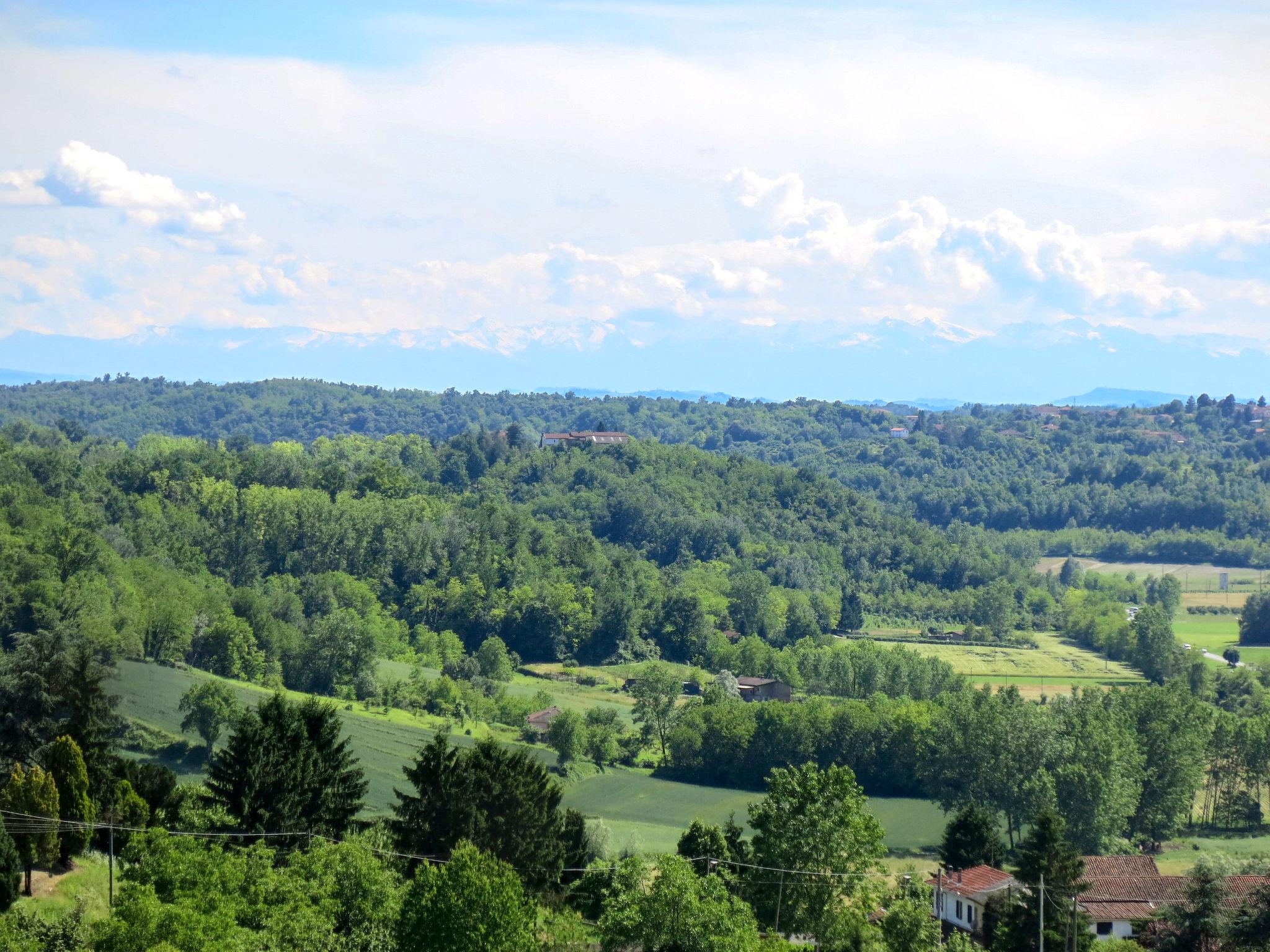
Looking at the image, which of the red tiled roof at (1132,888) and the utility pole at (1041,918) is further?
the red tiled roof at (1132,888)

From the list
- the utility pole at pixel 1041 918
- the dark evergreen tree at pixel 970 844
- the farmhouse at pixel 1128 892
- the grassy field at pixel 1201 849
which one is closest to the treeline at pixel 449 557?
the dark evergreen tree at pixel 970 844

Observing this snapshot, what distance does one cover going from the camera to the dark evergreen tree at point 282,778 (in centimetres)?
3738

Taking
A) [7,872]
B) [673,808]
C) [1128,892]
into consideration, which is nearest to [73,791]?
[7,872]

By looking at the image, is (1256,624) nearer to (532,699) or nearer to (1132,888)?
(532,699)

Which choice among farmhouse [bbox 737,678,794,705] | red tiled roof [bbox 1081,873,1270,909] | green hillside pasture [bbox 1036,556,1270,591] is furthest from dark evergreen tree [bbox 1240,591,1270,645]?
red tiled roof [bbox 1081,873,1270,909]

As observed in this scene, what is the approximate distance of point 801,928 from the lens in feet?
122

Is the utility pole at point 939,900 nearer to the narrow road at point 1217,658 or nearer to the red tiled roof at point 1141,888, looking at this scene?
the red tiled roof at point 1141,888

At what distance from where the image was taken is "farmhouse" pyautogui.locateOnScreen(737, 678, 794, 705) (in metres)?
90.0

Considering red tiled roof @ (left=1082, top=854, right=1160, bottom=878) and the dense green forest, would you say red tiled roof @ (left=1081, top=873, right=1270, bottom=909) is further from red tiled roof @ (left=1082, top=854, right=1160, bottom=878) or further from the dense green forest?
the dense green forest

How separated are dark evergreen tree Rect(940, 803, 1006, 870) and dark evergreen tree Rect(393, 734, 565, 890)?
14424 mm

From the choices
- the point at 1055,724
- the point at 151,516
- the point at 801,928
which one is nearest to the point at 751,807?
the point at 801,928

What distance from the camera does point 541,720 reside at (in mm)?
78938

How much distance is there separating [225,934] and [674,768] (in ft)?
153

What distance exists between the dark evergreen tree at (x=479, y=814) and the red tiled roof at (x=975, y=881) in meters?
12.6
